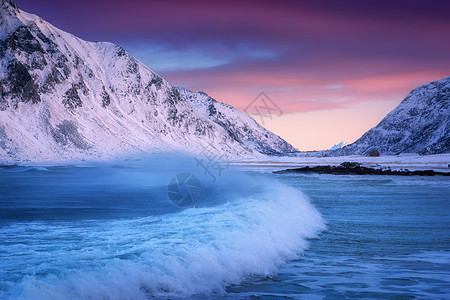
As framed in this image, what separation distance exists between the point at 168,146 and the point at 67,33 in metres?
67.4

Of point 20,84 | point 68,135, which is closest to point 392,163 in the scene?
point 68,135

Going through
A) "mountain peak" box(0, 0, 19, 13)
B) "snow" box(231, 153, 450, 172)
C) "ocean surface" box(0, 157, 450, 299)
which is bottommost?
"ocean surface" box(0, 157, 450, 299)

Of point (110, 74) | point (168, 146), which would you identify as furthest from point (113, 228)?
point (110, 74)

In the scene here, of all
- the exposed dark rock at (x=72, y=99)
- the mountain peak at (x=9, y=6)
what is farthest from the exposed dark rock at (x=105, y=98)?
the mountain peak at (x=9, y=6)

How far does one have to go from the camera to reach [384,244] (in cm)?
1264

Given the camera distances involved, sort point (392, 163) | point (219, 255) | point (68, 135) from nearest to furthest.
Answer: point (219, 255)
point (392, 163)
point (68, 135)

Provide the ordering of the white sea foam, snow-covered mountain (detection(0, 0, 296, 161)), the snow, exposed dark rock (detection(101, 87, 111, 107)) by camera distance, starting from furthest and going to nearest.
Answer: exposed dark rock (detection(101, 87, 111, 107)) < snow-covered mountain (detection(0, 0, 296, 161)) < the snow < the white sea foam

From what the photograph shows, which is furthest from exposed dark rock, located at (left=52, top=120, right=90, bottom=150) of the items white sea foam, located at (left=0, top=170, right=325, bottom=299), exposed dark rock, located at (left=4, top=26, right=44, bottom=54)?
white sea foam, located at (left=0, top=170, right=325, bottom=299)

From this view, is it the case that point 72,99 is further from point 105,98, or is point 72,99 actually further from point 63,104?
point 105,98

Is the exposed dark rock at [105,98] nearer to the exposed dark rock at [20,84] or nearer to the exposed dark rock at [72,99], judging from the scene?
the exposed dark rock at [72,99]

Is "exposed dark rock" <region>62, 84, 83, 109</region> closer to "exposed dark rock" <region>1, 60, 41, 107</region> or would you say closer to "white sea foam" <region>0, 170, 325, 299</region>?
"exposed dark rock" <region>1, 60, 41, 107</region>

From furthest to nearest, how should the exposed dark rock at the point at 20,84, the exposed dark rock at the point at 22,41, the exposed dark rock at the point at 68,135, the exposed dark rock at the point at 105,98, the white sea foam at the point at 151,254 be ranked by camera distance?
the exposed dark rock at the point at 105,98 → the exposed dark rock at the point at 22,41 → the exposed dark rock at the point at 20,84 → the exposed dark rock at the point at 68,135 → the white sea foam at the point at 151,254

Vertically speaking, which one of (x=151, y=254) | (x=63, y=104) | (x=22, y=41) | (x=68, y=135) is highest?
(x=22, y=41)

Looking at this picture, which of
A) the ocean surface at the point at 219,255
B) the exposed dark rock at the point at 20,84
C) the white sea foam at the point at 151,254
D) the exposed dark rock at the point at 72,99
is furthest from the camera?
the exposed dark rock at the point at 72,99
